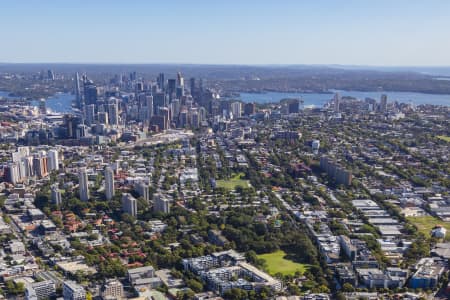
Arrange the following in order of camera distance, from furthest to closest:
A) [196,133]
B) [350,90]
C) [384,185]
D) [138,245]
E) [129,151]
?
1. [350,90]
2. [196,133]
3. [129,151]
4. [384,185]
5. [138,245]

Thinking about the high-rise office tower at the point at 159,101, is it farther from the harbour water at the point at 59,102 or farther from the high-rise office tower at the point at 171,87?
the harbour water at the point at 59,102

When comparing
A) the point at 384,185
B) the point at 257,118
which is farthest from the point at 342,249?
the point at 257,118

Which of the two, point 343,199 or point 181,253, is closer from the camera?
point 181,253

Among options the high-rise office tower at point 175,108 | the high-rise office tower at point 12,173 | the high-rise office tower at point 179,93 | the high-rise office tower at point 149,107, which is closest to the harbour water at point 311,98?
the high-rise office tower at point 179,93

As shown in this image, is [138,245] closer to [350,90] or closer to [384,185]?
[384,185]

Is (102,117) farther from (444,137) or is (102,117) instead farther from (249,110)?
(444,137)

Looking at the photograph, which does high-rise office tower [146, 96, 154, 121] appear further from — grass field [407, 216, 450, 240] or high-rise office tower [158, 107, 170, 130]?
grass field [407, 216, 450, 240]
